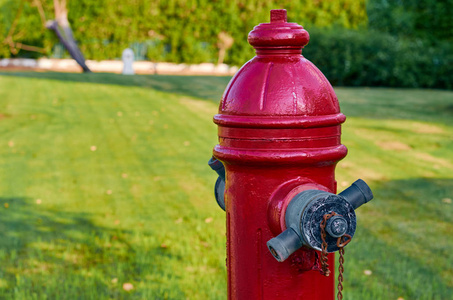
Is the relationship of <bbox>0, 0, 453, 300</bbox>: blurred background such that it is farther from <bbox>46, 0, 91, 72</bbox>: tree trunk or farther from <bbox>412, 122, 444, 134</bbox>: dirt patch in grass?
<bbox>46, 0, 91, 72</bbox>: tree trunk

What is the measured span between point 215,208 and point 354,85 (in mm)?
16179

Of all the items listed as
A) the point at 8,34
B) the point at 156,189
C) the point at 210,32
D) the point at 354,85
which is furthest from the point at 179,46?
the point at 156,189

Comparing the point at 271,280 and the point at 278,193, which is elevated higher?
the point at 278,193

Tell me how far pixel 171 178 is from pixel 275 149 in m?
5.65

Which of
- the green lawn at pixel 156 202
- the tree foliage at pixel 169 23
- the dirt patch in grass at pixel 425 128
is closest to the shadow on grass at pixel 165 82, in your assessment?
the green lawn at pixel 156 202

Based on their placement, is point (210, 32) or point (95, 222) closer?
point (95, 222)

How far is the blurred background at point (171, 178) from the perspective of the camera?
4402 millimetres

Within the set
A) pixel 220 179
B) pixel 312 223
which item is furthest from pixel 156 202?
pixel 312 223

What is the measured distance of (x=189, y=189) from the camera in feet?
22.6

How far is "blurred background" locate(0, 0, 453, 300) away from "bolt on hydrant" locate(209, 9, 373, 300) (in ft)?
7.11

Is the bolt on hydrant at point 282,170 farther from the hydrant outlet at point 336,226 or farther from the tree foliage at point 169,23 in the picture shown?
the tree foliage at point 169,23

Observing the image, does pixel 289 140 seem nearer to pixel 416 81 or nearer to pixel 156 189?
pixel 156 189

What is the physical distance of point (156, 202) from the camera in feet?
21.0

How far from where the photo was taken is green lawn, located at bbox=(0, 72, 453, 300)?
14.2ft
